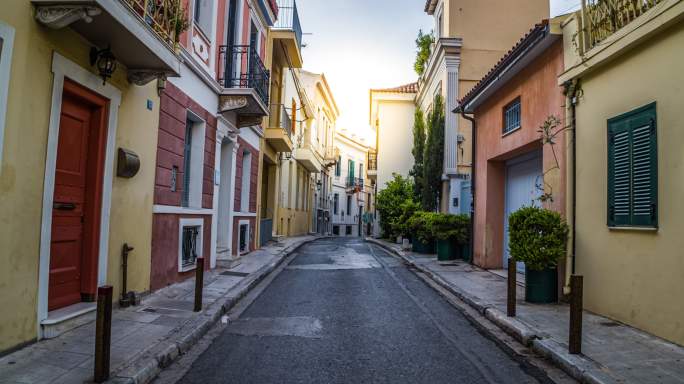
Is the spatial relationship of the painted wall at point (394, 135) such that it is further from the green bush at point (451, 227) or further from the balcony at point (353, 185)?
the balcony at point (353, 185)

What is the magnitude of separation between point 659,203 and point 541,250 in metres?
2.11

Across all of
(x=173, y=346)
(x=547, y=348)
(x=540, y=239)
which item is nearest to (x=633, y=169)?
(x=540, y=239)

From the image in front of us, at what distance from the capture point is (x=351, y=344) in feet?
18.6

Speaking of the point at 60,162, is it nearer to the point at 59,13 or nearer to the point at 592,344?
the point at 59,13

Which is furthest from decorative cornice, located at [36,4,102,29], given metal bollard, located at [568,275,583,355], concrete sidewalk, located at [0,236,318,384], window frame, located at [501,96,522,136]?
window frame, located at [501,96,522,136]

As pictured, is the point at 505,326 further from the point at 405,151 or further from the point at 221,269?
the point at 405,151

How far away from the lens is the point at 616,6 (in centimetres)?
676

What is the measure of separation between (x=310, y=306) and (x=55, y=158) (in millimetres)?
4144

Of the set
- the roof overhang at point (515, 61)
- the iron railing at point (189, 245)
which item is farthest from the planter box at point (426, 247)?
the iron railing at point (189, 245)

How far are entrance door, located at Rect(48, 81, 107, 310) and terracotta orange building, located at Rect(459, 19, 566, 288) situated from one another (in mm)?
6712

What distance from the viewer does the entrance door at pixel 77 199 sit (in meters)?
5.70

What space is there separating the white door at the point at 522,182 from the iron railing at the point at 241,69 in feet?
20.6

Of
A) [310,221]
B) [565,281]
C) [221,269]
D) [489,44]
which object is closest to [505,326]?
[565,281]

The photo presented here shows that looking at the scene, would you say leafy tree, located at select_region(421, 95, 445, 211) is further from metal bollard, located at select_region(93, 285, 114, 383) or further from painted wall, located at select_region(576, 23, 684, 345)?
metal bollard, located at select_region(93, 285, 114, 383)
